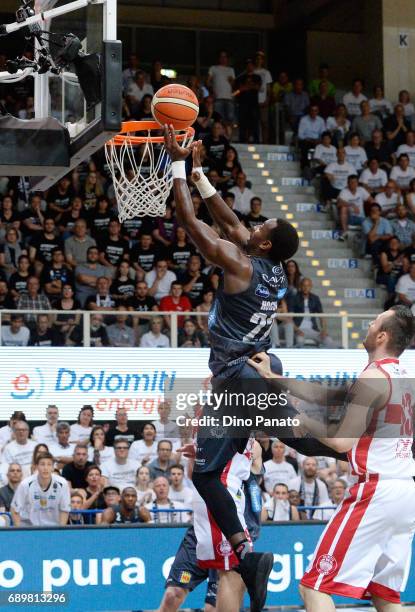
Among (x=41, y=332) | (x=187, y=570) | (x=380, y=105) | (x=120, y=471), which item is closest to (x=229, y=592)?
(x=187, y=570)

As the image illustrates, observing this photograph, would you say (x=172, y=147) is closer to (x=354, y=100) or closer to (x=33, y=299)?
(x=33, y=299)

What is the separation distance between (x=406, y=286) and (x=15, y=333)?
20.9ft

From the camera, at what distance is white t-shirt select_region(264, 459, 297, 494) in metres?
12.3

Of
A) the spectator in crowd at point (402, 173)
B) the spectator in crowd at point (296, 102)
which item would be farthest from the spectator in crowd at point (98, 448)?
the spectator in crowd at point (296, 102)

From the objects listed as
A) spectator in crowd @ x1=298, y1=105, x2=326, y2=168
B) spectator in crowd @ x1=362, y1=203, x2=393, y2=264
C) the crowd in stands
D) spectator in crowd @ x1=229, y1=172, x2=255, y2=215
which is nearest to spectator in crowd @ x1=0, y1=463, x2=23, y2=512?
the crowd in stands

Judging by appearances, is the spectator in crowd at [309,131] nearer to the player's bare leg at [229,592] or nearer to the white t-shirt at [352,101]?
the white t-shirt at [352,101]

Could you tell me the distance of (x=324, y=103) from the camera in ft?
65.5

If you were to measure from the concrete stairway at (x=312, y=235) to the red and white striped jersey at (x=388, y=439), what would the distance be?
387 inches

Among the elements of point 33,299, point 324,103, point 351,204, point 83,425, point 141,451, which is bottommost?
point 141,451

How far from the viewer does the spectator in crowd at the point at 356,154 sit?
18984 mm

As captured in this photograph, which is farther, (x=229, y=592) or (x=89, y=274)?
(x=89, y=274)

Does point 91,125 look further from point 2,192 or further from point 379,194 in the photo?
point 379,194

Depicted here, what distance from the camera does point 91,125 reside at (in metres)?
6.91

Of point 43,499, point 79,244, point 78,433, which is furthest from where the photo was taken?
point 79,244
